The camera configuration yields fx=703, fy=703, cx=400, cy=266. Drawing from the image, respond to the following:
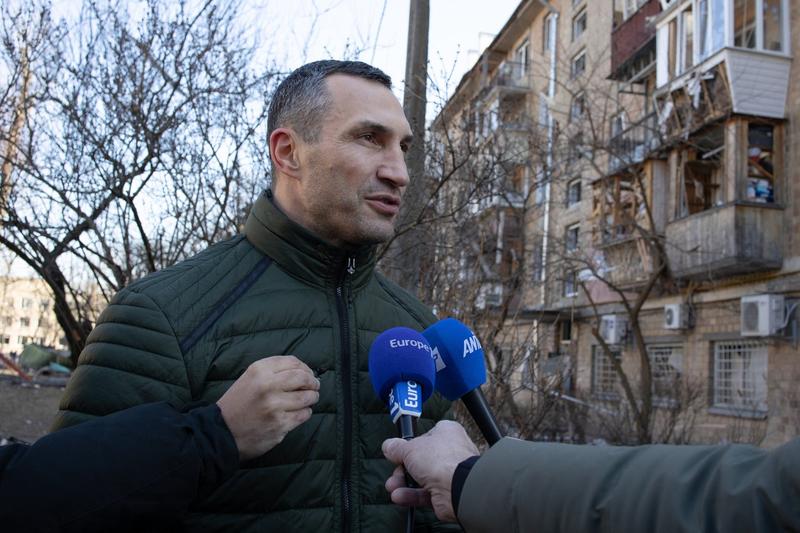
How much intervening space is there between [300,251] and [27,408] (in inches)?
378

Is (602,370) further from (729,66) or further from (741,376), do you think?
(729,66)

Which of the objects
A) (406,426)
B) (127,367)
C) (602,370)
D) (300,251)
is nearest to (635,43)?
(602,370)

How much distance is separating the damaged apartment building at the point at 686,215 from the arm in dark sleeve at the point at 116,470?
5.46 meters

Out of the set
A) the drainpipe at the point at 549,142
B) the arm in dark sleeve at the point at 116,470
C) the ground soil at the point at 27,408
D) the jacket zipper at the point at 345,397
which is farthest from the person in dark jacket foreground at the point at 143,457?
the ground soil at the point at 27,408

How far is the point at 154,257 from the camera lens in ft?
19.0

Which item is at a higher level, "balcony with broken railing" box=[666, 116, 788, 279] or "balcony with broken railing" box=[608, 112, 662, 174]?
"balcony with broken railing" box=[608, 112, 662, 174]

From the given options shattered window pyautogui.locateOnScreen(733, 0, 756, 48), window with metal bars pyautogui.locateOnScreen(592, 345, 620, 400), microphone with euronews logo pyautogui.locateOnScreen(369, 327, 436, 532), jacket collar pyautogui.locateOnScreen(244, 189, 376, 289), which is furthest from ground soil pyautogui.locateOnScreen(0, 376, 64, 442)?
shattered window pyautogui.locateOnScreen(733, 0, 756, 48)

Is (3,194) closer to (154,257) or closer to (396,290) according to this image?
(154,257)

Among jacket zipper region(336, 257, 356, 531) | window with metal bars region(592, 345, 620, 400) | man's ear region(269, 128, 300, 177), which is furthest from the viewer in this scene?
window with metal bars region(592, 345, 620, 400)

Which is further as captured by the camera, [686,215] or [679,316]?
[679,316]

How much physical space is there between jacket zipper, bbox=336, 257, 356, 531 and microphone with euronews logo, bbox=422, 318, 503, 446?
24 centimetres

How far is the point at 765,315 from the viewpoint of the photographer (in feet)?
40.2

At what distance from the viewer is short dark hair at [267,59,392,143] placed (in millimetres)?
2033

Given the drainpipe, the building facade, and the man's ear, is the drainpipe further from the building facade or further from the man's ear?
the building facade
